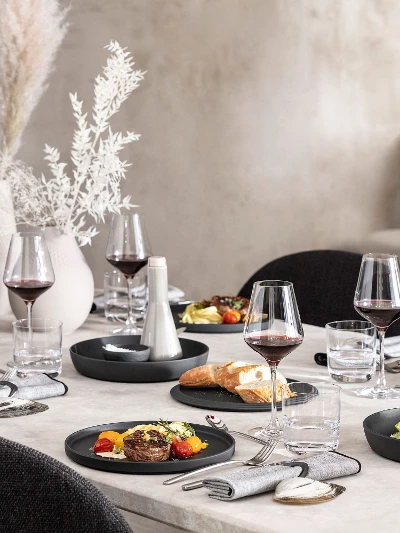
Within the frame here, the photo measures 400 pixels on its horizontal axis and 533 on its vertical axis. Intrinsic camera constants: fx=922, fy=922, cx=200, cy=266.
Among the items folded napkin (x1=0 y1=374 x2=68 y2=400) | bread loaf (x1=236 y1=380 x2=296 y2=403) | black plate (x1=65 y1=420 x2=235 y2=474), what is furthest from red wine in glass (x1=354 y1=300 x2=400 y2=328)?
folded napkin (x1=0 y1=374 x2=68 y2=400)

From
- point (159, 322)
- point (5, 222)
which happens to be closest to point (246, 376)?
point (159, 322)

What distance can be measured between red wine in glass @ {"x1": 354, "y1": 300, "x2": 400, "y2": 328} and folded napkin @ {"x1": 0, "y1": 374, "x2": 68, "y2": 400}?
0.55 meters

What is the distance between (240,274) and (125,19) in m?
1.65

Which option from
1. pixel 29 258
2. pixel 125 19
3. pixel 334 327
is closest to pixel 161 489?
pixel 334 327

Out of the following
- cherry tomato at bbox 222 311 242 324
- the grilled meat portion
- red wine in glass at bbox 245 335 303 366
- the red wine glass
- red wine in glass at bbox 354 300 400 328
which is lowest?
cherry tomato at bbox 222 311 242 324

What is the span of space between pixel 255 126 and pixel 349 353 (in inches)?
135

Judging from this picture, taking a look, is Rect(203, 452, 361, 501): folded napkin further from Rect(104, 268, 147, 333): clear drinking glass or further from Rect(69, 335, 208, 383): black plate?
Rect(104, 268, 147, 333): clear drinking glass

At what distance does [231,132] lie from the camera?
5.12 m

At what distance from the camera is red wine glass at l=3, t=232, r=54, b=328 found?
1.96m

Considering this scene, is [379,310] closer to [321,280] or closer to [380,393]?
[380,393]

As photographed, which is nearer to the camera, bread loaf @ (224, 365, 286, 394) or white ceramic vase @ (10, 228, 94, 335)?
bread loaf @ (224, 365, 286, 394)

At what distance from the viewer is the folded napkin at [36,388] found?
1607 mm

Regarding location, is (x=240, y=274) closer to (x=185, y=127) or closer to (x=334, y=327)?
(x=185, y=127)

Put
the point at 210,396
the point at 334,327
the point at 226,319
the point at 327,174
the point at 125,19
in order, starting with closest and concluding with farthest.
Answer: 1. the point at 210,396
2. the point at 334,327
3. the point at 226,319
4. the point at 327,174
5. the point at 125,19
